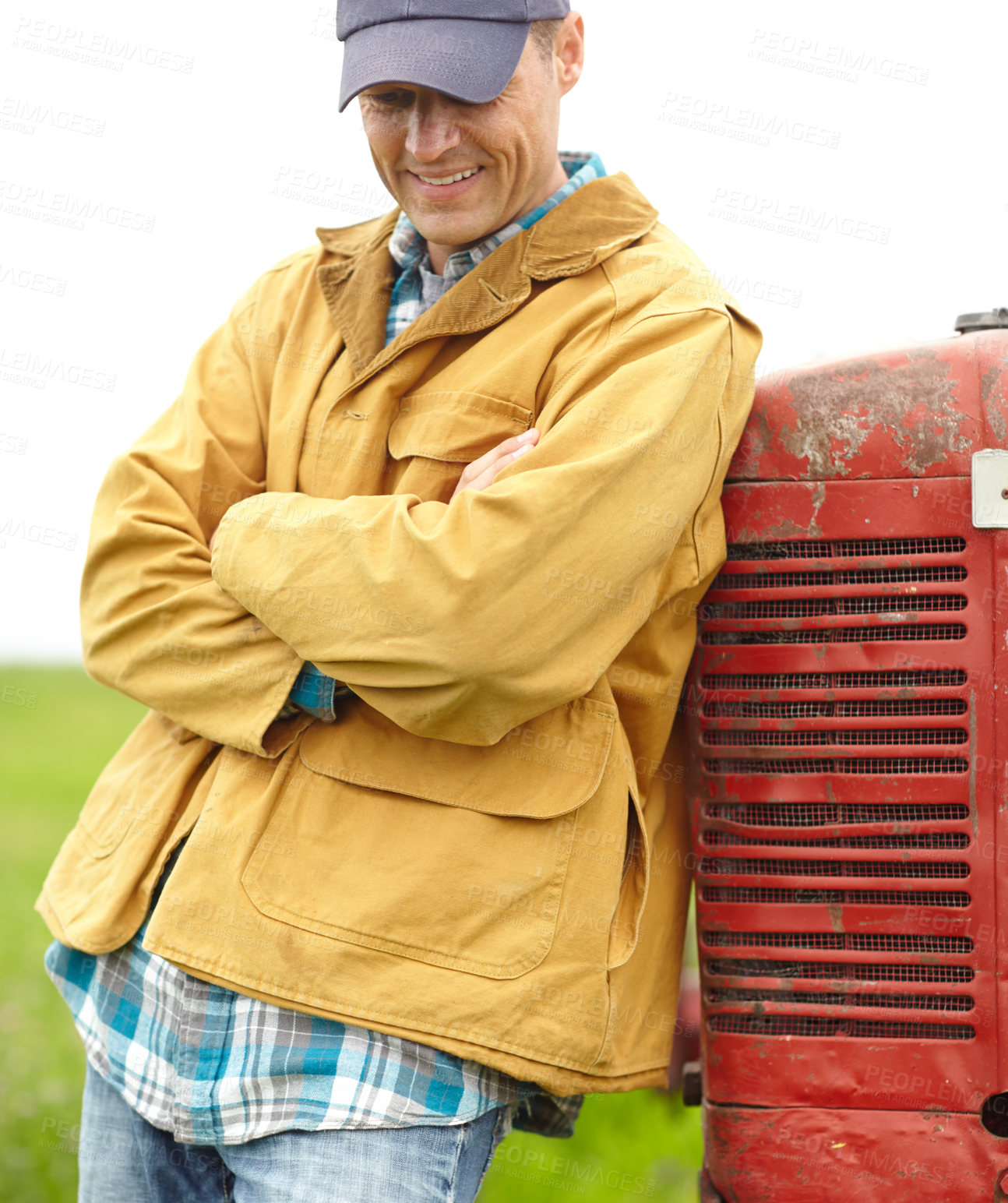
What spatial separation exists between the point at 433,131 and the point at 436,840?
980mm

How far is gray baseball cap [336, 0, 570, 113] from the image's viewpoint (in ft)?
5.69

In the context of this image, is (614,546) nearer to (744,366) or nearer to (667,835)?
(744,366)

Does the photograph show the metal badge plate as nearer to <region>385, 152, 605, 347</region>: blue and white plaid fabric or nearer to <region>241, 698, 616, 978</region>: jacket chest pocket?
<region>241, 698, 616, 978</region>: jacket chest pocket

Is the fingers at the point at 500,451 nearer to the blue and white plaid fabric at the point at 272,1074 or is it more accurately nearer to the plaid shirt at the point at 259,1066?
the plaid shirt at the point at 259,1066

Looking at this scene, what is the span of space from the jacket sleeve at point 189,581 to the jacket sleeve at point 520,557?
0.10 meters

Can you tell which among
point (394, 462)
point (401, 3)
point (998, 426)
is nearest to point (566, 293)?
point (394, 462)

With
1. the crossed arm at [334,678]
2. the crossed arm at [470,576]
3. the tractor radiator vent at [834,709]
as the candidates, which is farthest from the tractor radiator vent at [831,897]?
the crossed arm at [334,678]

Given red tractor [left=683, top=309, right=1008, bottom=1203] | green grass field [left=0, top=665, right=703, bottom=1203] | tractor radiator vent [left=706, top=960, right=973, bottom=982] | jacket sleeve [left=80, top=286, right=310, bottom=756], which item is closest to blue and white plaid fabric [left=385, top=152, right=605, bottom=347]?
jacket sleeve [left=80, top=286, right=310, bottom=756]

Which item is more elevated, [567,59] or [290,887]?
[567,59]

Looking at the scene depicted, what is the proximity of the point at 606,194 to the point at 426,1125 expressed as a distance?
1314 millimetres

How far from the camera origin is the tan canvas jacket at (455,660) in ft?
5.20

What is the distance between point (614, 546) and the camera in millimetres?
1590

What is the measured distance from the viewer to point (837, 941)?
1819 mm

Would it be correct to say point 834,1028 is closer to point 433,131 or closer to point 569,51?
point 433,131
